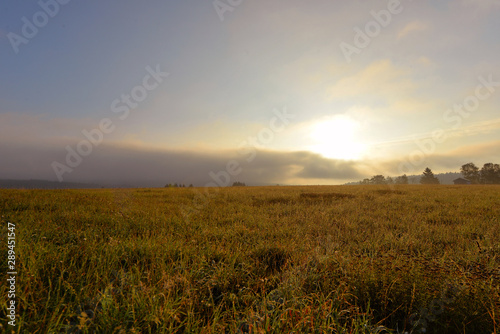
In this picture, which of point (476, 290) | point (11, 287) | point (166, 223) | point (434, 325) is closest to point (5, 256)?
point (11, 287)

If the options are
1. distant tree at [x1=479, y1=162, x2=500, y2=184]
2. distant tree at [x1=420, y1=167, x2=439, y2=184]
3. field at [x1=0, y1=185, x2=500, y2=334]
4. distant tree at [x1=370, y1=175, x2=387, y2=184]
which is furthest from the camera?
distant tree at [x1=370, y1=175, x2=387, y2=184]

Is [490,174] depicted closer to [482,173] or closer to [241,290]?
[482,173]

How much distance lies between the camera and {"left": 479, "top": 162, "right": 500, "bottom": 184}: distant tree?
315 ft

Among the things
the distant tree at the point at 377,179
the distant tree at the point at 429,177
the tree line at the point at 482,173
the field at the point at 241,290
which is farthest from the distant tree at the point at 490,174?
the field at the point at 241,290

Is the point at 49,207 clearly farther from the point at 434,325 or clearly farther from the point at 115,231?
the point at 434,325

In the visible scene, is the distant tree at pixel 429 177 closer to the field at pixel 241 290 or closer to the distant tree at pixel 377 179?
the distant tree at pixel 377 179

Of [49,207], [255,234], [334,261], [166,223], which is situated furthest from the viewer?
[49,207]

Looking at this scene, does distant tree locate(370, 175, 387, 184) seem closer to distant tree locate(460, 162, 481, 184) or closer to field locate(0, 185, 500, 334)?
distant tree locate(460, 162, 481, 184)

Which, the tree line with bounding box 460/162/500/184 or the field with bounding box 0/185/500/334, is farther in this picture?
the tree line with bounding box 460/162/500/184

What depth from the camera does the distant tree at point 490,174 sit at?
315ft

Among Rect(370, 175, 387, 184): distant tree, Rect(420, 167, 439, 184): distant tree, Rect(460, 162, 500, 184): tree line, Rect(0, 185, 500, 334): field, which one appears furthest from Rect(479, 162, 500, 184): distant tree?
Rect(0, 185, 500, 334): field

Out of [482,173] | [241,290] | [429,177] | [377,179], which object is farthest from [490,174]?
[241,290]

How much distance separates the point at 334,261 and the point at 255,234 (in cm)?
247

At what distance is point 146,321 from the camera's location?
2061mm
